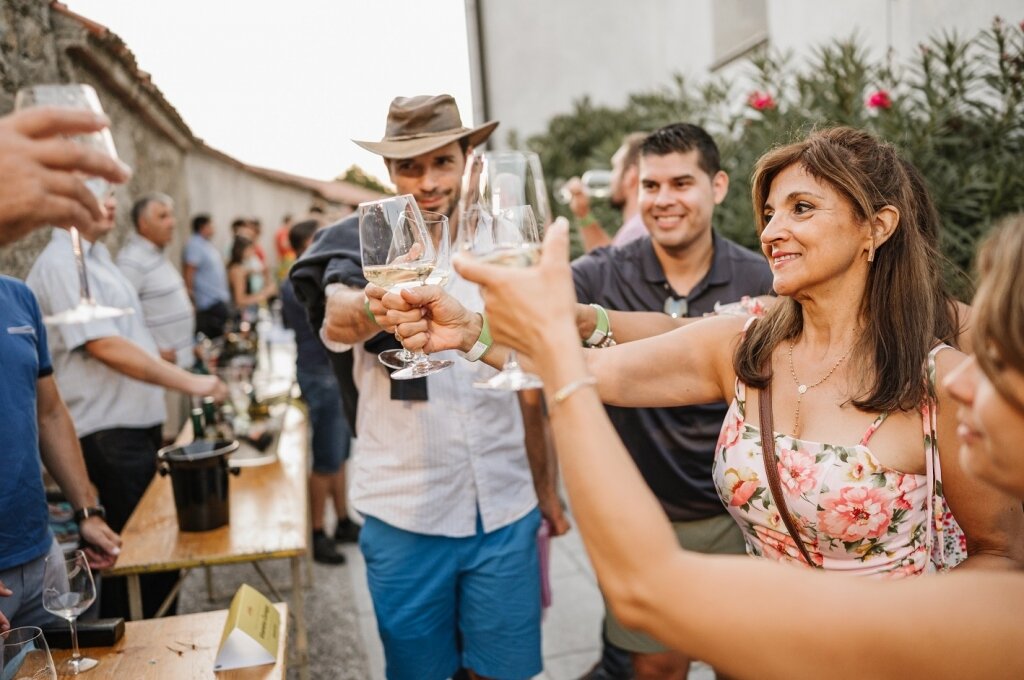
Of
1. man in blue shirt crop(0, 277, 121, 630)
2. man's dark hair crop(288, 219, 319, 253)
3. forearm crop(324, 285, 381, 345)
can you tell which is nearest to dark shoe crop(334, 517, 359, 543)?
man's dark hair crop(288, 219, 319, 253)

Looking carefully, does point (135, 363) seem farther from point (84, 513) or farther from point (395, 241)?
point (395, 241)

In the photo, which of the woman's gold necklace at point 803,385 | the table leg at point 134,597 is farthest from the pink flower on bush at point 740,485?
the table leg at point 134,597

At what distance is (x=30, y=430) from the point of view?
2.21 m

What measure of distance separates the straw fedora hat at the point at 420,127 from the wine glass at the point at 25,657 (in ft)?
5.22

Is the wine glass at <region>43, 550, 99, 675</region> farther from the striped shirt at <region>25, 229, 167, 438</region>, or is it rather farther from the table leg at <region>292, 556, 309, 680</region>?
the striped shirt at <region>25, 229, 167, 438</region>

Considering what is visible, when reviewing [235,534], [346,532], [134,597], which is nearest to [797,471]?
[235,534]

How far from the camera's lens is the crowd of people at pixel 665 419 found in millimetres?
1025

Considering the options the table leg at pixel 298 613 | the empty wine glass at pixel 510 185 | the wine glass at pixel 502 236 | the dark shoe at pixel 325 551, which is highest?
the empty wine glass at pixel 510 185

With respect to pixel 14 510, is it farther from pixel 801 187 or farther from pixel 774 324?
pixel 801 187

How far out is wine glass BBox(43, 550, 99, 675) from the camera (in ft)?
6.23

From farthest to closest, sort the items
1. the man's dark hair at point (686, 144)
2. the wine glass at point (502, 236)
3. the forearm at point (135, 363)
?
the forearm at point (135, 363) → the man's dark hair at point (686, 144) → the wine glass at point (502, 236)

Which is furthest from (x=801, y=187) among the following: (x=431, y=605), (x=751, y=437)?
(x=431, y=605)

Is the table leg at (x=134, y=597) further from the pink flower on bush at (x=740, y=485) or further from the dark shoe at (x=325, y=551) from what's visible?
the dark shoe at (x=325, y=551)

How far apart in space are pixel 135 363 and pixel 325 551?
217cm
